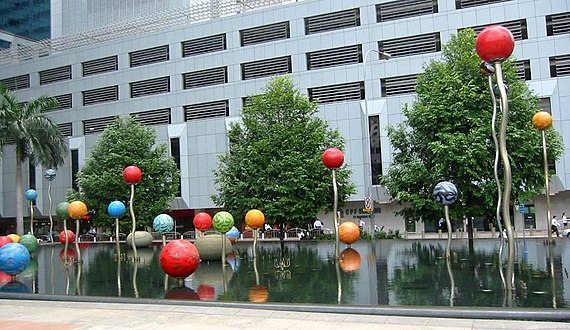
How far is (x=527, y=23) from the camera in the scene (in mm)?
44875

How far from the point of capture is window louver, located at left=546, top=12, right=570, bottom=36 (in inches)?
Result: 1740

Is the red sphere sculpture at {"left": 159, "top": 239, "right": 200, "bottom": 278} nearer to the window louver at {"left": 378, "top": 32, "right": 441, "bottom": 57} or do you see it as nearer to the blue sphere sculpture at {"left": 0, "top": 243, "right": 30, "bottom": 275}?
the blue sphere sculpture at {"left": 0, "top": 243, "right": 30, "bottom": 275}

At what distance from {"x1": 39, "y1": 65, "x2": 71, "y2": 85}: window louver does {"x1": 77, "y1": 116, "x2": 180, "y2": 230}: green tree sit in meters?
24.6

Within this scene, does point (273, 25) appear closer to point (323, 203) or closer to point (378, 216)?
point (378, 216)

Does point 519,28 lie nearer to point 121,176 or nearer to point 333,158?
point 333,158

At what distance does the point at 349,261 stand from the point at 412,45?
31.4 m

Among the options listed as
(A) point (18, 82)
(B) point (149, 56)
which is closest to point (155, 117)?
(B) point (149, 56)

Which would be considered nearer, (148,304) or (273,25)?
(148,304)

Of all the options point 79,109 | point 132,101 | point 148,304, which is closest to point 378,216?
point 132,101

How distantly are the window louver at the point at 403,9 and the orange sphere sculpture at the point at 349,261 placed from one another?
95.4ft

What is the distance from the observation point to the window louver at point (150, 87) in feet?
191

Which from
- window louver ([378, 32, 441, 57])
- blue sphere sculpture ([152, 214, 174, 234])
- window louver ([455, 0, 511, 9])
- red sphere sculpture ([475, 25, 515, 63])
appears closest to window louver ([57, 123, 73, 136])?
window louver ([378, 32, 441, 57])

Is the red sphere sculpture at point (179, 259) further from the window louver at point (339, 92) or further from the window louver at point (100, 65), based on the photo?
the window louver at point (100, 65)

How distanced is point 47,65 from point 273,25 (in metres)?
28.2
